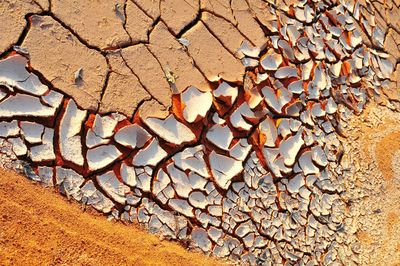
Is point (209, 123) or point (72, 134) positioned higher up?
point (209, 123)

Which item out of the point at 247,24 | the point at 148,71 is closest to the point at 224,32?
the point at 247,24

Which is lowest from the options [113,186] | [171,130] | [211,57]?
[113,186]

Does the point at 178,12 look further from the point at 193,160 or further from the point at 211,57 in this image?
the point at 193,160

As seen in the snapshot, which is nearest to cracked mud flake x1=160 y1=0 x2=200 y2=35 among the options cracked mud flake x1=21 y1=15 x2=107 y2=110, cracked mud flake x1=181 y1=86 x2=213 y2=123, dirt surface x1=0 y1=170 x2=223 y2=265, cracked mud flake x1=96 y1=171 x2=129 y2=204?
cracked mud flake x1=181 y1=86 x2=213 y2=123

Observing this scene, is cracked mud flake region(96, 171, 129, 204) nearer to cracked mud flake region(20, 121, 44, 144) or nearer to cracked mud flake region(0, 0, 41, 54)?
cracked mud flake region(20, 121, 44, 144)

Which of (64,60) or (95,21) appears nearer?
(64,60)

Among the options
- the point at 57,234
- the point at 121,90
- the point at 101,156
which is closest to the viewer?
the point at 57,234
